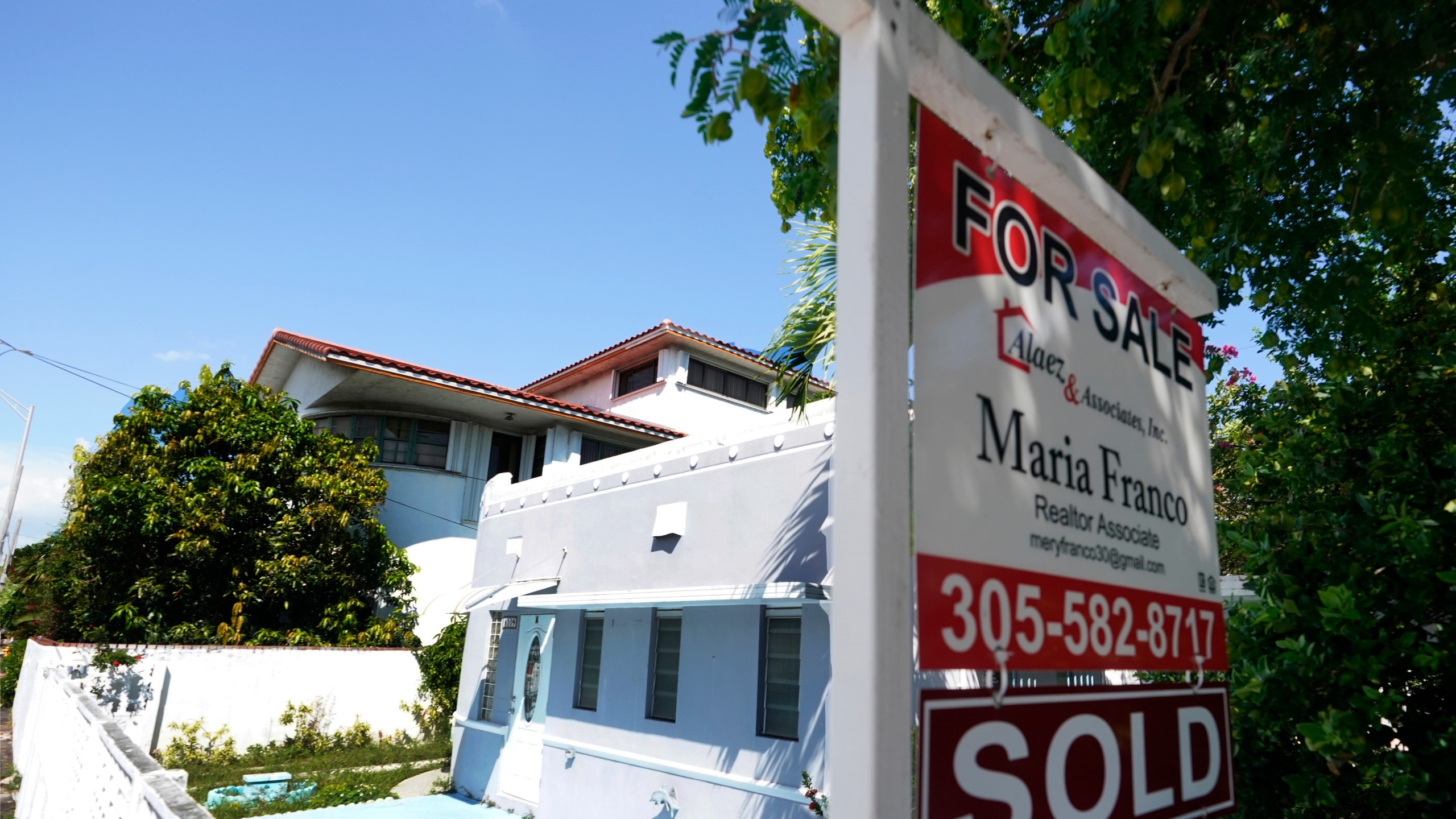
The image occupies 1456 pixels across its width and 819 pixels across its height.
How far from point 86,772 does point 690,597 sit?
5.24 m

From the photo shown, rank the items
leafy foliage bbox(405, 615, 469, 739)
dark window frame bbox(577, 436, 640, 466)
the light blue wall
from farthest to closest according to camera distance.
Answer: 1. dark window frame bbox(577, 436, 640, 466)
2. the light blue wall
3. leafy foliage bbox(405, 615, 469, 739)

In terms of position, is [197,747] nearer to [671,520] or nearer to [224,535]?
[224,535]

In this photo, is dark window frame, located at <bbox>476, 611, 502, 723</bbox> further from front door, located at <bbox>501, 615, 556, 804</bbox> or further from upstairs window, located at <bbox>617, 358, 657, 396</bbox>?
upstairs window, located at <bbox>617, 358, 657, 396</bbox>

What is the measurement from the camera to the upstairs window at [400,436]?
20.7 m

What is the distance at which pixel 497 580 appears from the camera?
14.4m

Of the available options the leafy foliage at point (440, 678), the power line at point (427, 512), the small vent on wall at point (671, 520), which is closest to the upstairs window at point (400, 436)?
the power line at point (427, 512)

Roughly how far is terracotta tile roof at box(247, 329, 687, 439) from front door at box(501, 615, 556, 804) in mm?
7614

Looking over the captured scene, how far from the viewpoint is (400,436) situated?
20781 mm

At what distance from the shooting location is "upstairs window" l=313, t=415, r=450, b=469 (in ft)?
67.8

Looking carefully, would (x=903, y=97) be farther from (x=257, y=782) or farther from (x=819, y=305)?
(x=257, y=782)

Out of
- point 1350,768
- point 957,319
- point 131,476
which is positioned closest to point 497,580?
point 131,476

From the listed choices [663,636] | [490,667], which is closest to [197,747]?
[490,667]

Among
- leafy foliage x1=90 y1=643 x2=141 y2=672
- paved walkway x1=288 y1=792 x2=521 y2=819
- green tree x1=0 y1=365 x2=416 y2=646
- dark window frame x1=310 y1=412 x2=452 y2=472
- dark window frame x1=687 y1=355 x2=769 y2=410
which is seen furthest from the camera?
dark window frame x1=687 y1=355 x2=769 y2=410

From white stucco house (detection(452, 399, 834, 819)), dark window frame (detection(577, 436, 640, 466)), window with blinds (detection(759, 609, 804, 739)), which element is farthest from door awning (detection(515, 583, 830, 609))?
dark window frame (detection(577, 436, 640, 466))
